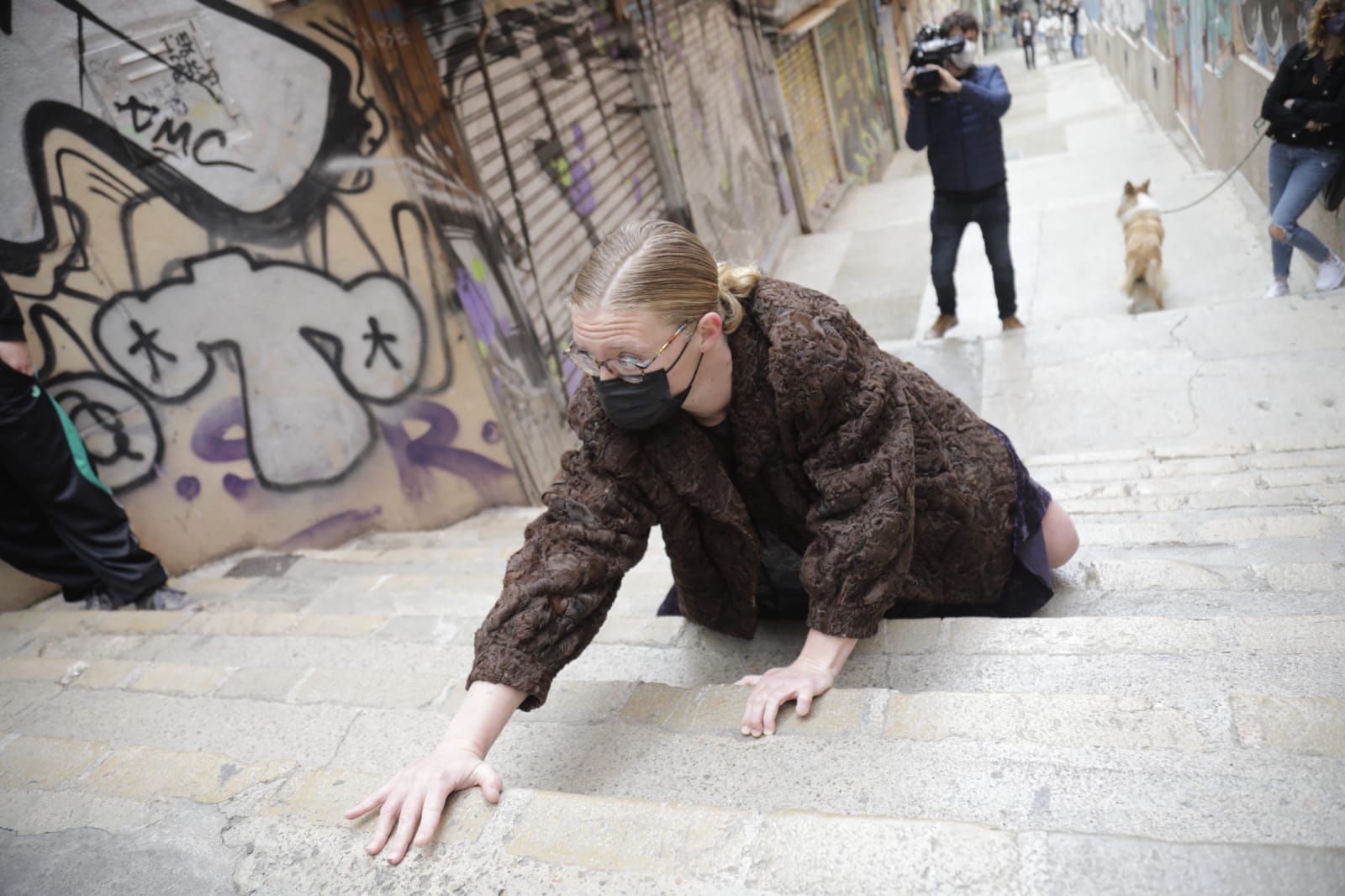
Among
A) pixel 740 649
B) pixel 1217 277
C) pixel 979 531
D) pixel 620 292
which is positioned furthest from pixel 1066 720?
pixel 1217 277

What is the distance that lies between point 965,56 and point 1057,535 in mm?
3857

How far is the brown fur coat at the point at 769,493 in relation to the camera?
1959mm

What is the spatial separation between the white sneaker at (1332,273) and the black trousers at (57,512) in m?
6.75

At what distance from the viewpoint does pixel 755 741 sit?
1881 millimetres

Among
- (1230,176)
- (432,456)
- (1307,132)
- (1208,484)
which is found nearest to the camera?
(1208,484)

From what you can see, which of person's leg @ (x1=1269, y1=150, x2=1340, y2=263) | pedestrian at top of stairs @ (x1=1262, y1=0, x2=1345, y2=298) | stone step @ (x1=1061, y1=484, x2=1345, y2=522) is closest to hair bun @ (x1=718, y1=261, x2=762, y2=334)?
stone step @ (x1=1061, y1=484, x2=1345, y2=522)

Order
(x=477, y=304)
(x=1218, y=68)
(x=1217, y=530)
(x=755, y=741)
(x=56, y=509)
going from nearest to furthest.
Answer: (x=755, y=741), (x=1217, y=530), (x=56, y=509), (x=477, y=304), (x=1218, y=68)

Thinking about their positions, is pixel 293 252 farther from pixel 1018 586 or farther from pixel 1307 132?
pixel 1307 132

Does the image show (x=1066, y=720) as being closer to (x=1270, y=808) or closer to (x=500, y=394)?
(x=1270, y=808)

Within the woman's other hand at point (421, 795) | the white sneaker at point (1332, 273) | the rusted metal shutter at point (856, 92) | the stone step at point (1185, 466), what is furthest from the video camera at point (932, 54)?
the rusted metal shutter at point (856, 92)

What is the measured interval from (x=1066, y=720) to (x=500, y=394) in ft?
12.6

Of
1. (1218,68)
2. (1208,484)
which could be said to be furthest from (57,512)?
(1218,68)

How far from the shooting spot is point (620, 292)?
1917mm

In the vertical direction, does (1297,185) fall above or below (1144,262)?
above
